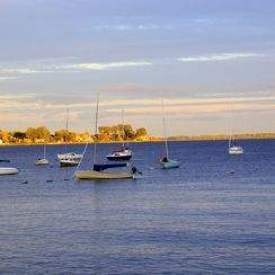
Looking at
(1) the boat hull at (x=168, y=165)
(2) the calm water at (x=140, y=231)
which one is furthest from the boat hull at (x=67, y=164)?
(2) the calm water at (x=140, y=231)

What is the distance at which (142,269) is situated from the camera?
36688 millimetres

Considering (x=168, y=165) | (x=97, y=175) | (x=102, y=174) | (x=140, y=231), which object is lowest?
(x=140, y=231)

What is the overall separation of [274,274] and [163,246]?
31.1ft

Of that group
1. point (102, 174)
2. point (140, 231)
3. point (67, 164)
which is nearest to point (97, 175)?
point (102, 174)

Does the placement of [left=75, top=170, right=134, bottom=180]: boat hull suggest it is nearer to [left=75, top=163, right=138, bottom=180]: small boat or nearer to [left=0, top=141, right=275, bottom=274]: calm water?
[left=75, top=163, right=138, bottom=180]: small boat

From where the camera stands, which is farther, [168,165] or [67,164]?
[67,164]

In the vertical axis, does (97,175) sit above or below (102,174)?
below

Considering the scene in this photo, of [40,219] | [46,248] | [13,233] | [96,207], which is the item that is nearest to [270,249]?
[46,248]

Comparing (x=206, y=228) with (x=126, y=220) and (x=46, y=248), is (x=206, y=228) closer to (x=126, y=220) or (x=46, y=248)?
(x=126, y=220)

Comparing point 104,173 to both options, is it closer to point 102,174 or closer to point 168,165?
point 102,174

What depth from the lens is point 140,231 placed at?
4872 centimetres

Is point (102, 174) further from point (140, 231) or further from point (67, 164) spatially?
point (140, 231)

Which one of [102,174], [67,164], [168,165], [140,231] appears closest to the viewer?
[140,231]

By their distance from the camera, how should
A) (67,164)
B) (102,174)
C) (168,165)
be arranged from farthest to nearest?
(67,164)
(168,165)
(102,174)
